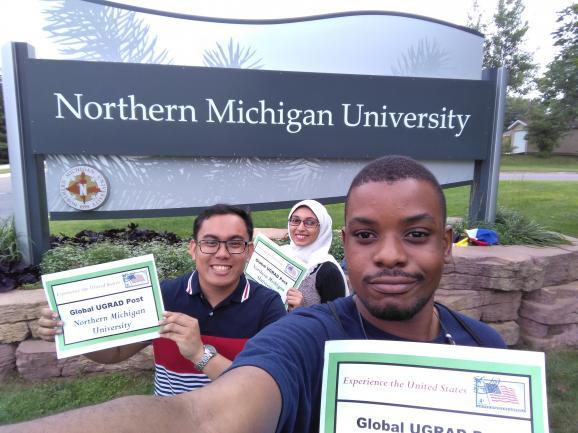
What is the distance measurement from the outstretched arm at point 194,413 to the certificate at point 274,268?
4.56 feet

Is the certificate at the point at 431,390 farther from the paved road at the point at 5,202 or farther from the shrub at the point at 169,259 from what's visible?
the paved road at the point at 5,202

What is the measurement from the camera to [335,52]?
173 inches

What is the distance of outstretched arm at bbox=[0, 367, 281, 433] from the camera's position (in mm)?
740

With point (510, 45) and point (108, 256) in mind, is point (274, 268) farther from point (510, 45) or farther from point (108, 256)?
point (510, 45)

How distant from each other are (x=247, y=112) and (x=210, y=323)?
263cm

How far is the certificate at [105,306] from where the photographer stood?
1726mm

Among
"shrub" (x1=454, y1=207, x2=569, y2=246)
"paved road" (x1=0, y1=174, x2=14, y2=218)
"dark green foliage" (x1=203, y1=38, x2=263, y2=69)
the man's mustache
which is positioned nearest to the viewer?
the man's mustache

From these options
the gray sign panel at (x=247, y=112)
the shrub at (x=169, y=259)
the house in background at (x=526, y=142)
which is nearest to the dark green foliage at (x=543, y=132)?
the house in background at (x=526, y=142)

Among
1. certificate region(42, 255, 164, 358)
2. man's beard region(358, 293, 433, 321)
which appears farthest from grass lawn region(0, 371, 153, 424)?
man's beard region(358, 293, 433, 321)

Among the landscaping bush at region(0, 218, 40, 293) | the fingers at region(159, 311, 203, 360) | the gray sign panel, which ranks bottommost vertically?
the landscaping bush at region(0, 218, 40, 293)

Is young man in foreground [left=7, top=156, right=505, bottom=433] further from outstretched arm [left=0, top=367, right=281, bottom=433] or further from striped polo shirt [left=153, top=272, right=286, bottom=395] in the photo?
striped polo shirt [left=153, top=272, right=286, bottom=395]

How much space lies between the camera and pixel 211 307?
1.83 metres

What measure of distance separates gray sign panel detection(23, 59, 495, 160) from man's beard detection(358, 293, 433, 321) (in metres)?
3.12

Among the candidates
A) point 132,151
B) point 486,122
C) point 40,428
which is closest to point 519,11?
point 486,122
